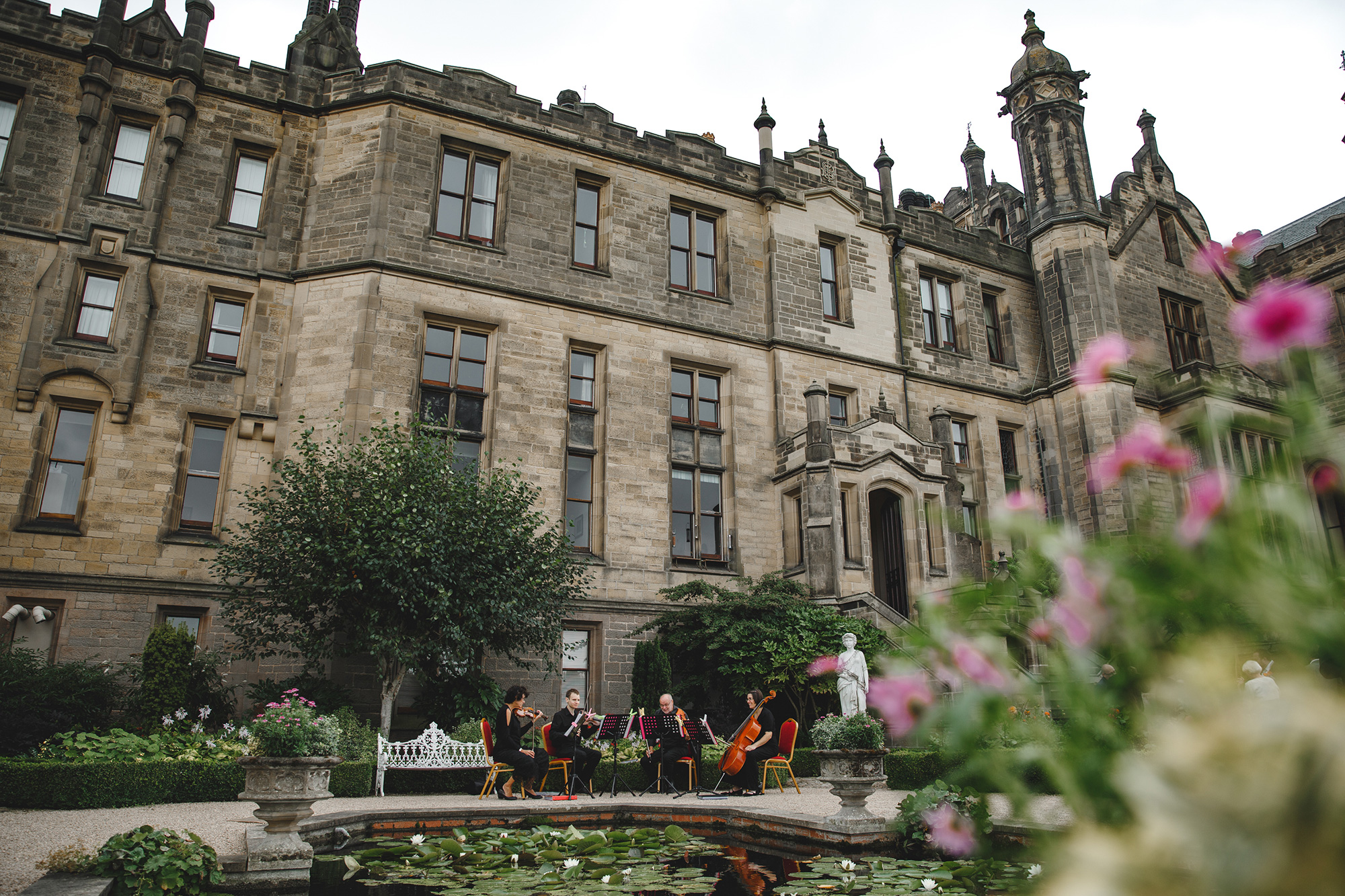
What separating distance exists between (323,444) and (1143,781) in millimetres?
15790

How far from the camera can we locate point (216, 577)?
14367 mm

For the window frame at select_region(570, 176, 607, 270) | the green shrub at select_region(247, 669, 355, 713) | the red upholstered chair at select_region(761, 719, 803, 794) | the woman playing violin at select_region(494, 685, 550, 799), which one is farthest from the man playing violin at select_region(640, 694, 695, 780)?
the window frame at select_region(570, 176, 607, 270)

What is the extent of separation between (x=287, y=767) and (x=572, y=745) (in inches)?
186

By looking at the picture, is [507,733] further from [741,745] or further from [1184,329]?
[1184,329]

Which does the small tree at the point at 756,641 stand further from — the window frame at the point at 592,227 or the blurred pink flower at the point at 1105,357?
the blurred pink flower at the point at 1105,357

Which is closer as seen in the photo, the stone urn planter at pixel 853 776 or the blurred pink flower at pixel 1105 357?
the blurred pink flower at pixel 1105 357

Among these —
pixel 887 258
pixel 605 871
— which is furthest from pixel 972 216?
pixel 605 871

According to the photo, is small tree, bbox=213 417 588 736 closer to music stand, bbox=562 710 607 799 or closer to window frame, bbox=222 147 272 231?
music stand, bbox=562 710 607 799

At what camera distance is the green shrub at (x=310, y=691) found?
12.5 meters

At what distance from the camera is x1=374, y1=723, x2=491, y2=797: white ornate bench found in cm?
1100

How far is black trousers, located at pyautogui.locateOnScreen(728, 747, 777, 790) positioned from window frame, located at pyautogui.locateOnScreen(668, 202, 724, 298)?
10884 millimetres

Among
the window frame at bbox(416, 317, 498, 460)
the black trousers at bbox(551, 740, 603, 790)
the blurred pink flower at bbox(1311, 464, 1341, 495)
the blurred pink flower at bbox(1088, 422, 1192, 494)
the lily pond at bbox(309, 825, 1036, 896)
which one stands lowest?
the lily pond at bbox(309, 825, 1036, 896)

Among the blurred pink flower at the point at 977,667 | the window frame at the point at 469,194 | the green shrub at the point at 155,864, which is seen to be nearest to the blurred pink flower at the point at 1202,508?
the blurred pink flower at the point at 977,667

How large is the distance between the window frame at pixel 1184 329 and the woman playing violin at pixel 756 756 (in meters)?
18.4
